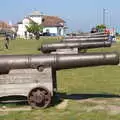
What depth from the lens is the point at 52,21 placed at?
152 metres

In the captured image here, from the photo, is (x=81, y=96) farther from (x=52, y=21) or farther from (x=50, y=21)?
(x=50, y=21)

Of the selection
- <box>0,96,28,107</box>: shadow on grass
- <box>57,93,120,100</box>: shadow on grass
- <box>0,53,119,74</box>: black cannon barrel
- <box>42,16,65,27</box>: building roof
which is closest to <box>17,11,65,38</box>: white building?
<box>42,16,65,27</box>: building roof

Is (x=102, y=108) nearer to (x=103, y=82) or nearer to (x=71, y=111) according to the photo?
(x=71, y=111)

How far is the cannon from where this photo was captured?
963 cm

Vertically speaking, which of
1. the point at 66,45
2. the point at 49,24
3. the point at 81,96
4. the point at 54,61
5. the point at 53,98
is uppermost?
the point at 54,61

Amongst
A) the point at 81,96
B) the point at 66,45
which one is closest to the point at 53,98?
the point at 81,96

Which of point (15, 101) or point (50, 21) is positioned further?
point (50, 21)

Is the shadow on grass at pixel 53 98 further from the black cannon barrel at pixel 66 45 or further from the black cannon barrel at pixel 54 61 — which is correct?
the black cannon barrel at pixel 66 45

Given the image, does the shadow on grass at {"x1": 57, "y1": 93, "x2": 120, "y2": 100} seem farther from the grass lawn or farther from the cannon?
the cannon

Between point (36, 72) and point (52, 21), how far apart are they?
142355 mm

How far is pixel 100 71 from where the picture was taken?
746 inches

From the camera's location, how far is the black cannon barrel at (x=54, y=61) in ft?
32.3

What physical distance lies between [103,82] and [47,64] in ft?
17.2

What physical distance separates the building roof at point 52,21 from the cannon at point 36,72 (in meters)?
138
